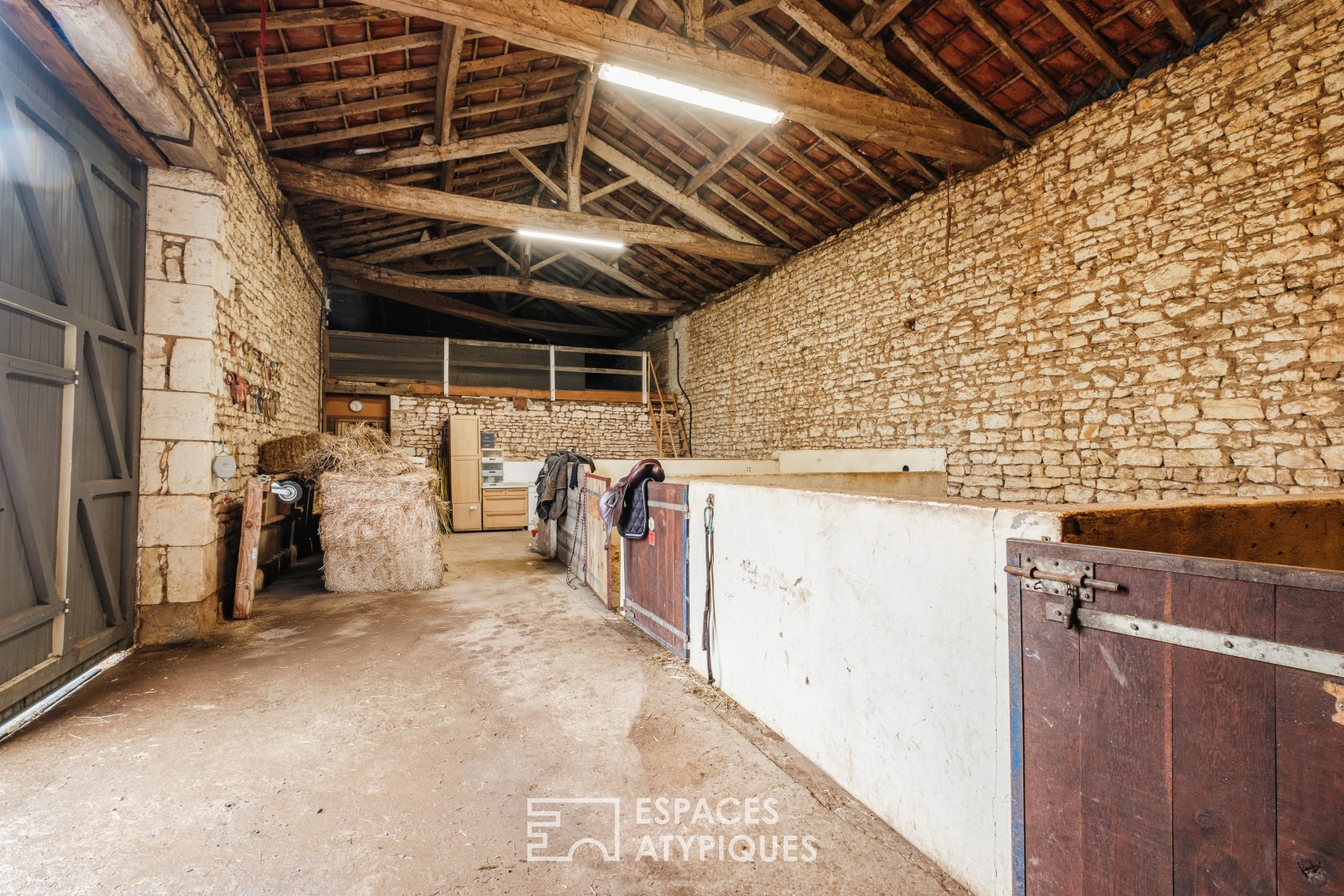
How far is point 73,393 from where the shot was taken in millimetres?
2990

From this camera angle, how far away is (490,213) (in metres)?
6.55

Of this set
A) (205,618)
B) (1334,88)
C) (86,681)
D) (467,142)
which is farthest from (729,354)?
(86,681)

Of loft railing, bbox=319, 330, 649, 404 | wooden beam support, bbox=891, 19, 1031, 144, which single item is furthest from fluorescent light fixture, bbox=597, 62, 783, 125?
loft railing, bbox=319, 330, 649, 404

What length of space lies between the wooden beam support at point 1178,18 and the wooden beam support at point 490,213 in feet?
14.9

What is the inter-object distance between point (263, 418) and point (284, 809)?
4331 mm

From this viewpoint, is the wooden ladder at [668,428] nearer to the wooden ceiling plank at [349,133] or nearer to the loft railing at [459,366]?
the loft railing at [459,366]

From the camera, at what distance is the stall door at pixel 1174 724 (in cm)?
93

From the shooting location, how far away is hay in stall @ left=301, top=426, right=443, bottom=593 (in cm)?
487

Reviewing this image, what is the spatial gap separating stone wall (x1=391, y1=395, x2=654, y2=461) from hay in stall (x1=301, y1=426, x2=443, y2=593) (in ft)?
14.9

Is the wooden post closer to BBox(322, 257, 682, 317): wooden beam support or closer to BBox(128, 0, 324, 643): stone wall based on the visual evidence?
BBox(128, 0, 324, 643): stone wall

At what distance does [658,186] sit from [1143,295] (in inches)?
212

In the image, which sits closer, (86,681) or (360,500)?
(86,681)

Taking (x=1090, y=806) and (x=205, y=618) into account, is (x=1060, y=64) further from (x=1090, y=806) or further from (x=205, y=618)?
(x=205, y=618)
